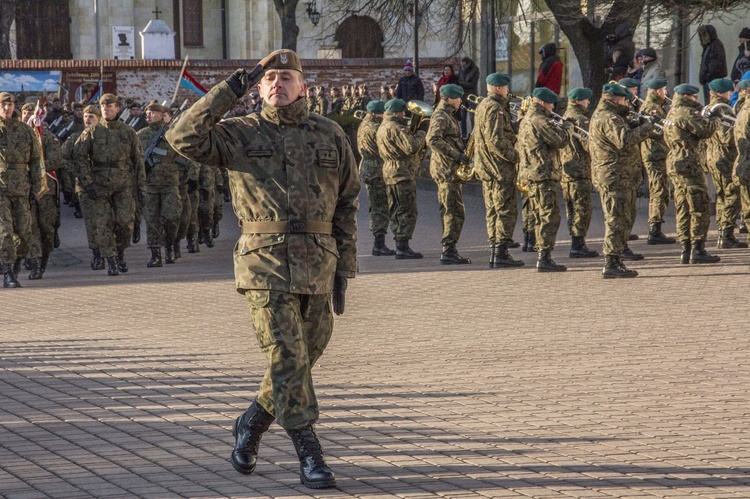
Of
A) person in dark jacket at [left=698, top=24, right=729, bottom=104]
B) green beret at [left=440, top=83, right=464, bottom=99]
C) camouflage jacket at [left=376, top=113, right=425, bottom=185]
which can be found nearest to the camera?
green beret at [left=440, top=83, right=464, bottom=99]

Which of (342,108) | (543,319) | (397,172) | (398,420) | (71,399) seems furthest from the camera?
(342,108)

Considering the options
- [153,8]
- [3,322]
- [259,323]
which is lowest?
[3,322]

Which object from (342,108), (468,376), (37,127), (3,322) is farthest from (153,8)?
(468,376)

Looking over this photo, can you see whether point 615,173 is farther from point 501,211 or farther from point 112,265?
point 112,265

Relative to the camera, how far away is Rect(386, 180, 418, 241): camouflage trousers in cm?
1738

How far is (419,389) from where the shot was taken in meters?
8.90

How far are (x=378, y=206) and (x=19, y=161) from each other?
15.7 ft

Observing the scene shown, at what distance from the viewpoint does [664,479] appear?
6527 mm

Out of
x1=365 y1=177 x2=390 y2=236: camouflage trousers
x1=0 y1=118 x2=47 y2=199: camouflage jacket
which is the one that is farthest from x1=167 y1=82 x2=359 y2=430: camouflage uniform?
x1=365 y1=177 x2=390 y2=236: camouflage trousers

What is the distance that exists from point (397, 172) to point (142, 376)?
8332 millimetres

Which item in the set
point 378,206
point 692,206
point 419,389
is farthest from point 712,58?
point 419,389

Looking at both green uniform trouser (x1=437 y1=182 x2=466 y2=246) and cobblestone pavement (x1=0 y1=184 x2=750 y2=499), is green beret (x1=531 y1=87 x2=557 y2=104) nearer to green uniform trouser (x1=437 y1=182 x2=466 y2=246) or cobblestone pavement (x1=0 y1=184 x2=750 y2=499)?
green uniform trouser (x1=437 y1=182 x2=466 y2=246)

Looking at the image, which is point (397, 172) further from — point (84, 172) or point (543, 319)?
point (543, 319)

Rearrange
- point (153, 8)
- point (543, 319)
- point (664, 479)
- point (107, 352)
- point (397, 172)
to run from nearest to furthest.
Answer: point (664, 479) < point (107, 352) < point (543, 319) < point (397, 172) < point (153, 8)
